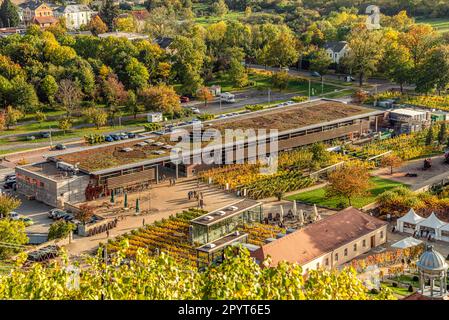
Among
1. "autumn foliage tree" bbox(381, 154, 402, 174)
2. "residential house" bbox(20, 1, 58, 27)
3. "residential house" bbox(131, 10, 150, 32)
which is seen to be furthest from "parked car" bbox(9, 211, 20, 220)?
"residential house" bbox(20, 1, 58, 27)

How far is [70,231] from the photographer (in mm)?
30672

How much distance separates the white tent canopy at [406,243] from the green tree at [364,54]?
32861 millimetres

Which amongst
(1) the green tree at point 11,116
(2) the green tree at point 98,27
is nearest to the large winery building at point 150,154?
(1) the green tree at point 11,116

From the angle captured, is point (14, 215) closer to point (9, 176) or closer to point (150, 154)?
point (9, 176)

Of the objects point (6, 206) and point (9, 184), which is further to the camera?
point (9, 184)

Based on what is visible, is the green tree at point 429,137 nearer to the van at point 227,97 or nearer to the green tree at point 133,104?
the van at point 227,97

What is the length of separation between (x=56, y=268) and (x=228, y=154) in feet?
86.5

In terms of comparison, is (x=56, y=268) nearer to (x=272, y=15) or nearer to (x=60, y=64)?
(x=60, y=64)

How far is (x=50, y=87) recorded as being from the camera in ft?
177

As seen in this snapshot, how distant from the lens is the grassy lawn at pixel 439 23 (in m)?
81.2

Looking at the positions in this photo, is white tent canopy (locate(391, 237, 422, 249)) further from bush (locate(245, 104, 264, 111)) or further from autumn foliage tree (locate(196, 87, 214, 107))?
autumn foliage tree (locate(196, 87, 214, 107))

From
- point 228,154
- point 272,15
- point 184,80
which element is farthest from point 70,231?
point 272,15

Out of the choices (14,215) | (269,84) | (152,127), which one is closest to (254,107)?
(152,127)

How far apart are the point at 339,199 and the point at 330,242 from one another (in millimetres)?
7269
